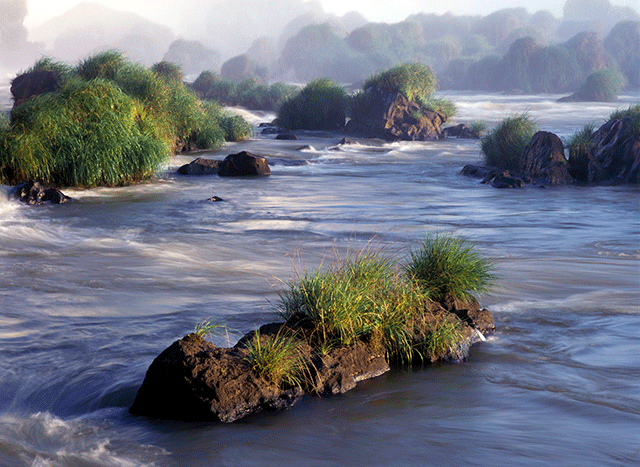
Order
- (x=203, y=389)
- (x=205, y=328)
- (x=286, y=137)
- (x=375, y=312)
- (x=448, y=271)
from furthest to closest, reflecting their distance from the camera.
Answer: (x=286, y=137), (x=448, y=271), (x=375, y=312), (x=205, y=328), (x=203, y=389)

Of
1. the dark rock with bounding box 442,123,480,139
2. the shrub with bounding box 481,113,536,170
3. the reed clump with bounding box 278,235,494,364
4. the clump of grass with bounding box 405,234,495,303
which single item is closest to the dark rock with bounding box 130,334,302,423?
the reed clump with bounding box 278,235,494,364

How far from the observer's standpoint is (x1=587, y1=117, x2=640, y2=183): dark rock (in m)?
19.5

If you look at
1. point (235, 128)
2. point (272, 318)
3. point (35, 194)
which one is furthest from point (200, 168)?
point (272, 318)

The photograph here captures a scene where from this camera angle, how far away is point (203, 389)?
4.64 metres

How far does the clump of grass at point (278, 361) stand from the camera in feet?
16.0

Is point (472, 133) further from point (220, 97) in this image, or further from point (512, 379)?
point (512, 379)

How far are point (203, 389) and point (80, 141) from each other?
12723mm

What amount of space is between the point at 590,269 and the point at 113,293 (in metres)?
6.56

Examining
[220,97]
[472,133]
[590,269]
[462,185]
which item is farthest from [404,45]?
[590,269]

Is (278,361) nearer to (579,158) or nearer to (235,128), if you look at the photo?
(579,158)

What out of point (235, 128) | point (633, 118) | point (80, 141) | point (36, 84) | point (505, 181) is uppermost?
point (36, 84)

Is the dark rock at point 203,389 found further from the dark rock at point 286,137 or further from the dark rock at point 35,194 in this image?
the dark rock at point 286,137

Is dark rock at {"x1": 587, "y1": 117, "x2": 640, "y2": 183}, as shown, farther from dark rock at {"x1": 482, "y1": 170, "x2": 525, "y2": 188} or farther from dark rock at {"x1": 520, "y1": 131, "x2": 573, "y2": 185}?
dark rock at {"x1": 482, "y1": 170, "x2": 525, "y2": 188}

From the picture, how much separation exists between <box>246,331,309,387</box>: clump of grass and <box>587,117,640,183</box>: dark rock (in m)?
16.8
